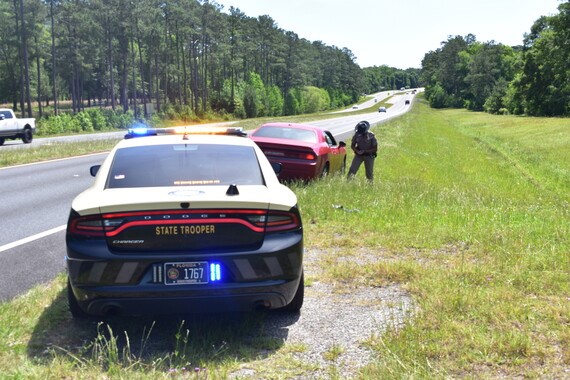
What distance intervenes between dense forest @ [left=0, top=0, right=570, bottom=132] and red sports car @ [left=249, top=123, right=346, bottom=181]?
47.4m

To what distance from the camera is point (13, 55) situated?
3612 inches

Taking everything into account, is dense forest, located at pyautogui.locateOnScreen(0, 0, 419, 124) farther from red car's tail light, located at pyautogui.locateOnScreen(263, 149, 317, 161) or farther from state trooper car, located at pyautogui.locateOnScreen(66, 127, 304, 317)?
state trooper car, located at pyautogui.locateOnScreen(66, 127, 304, 317)

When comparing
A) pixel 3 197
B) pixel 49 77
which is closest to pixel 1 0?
pixel 49 77

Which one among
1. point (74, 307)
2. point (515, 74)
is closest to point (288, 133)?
point (74, 307)

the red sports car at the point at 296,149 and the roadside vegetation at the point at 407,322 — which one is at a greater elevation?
the red sports car at the point at 296,149

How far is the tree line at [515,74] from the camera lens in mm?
71062

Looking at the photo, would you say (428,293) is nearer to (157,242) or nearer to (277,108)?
(157,242)

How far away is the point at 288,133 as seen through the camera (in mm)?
13711

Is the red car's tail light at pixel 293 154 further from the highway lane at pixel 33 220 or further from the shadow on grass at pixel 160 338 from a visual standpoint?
the shadow on grass at pixel 160 338

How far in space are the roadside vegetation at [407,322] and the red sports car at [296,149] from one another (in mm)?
3277

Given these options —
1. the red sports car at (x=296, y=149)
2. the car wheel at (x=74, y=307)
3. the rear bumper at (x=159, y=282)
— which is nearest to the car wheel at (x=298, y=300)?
the rear bumper at (x=159, y=282)

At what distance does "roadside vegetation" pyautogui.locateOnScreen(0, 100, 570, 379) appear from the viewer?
3.71m

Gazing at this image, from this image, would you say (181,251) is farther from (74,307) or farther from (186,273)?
(74,307)

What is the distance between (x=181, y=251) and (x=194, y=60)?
91.3m
